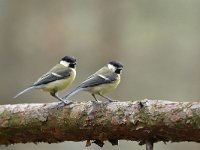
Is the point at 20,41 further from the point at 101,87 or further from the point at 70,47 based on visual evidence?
the point at 101,87

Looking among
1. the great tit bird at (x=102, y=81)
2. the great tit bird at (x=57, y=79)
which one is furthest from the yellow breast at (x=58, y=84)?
the great tit bird at (x=102, y=81)

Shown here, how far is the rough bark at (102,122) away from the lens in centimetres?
338

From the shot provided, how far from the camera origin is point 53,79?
4105 mm

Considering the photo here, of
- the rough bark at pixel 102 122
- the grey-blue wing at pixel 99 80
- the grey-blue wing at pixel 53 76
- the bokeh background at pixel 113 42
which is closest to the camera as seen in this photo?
the rough bark at pixel 102 122

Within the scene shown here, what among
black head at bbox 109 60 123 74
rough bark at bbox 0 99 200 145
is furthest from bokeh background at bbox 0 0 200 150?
rough bark at bbox 0 99 200 145

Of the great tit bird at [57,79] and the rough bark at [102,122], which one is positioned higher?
the great tit bird at [57,79]

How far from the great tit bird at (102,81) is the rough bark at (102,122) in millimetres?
224

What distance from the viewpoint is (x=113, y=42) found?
11891 millimetres

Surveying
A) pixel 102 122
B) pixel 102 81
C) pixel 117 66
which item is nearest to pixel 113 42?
pixel 117 66

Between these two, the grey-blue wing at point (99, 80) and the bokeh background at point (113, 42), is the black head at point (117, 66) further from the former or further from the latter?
the bokeh background at point (113, 42)

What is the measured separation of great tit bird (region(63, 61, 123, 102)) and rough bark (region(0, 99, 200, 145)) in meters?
0.22

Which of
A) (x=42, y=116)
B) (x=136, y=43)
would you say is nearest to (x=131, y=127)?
(x=42, y=116)

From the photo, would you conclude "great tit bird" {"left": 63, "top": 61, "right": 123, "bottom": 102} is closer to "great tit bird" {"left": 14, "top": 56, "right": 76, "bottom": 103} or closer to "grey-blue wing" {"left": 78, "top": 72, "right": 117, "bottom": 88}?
"grey-blue wing" {"left": 78, "top": 72, "right": 117, "bottom": 88}

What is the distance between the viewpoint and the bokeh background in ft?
37.4
